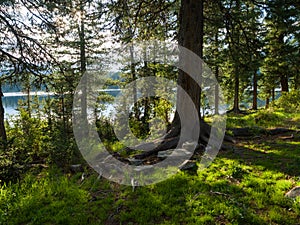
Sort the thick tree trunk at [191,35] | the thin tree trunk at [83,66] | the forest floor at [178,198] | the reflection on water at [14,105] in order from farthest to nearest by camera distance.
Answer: the reflection on water at [14,105]
the thin tree trunk at [83,66]
the thick tree trunk at [191,35]
the forest floor at [178,198]

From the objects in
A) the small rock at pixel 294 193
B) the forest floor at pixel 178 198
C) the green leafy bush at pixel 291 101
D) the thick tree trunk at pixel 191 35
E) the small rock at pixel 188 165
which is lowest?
the forest floor at pixel 178 198

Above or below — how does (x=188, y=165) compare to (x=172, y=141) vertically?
below

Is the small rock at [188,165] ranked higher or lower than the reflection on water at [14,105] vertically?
lower

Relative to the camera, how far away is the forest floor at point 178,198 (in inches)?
121

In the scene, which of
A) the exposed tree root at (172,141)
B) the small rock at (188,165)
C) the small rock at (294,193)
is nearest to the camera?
the small rock at (294,193)

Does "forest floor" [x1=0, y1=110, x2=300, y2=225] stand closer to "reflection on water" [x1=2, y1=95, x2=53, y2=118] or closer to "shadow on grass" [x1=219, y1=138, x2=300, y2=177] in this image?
"shadow on grass" [x1=219, y1=138, x2=300, y2=177]

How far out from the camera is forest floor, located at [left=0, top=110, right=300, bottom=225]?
10.1 ft

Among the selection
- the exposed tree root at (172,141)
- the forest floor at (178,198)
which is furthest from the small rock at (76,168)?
the exposed tree root at (172,141)

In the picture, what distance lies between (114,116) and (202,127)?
6666 mm

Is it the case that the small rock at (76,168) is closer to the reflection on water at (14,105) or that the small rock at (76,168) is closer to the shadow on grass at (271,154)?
the shadow on grass at (271,154)

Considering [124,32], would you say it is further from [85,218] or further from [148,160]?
[85,218]

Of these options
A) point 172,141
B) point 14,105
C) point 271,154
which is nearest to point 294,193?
point 271,154

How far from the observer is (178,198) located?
3.59 meters

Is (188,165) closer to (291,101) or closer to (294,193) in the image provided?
(294,193)
